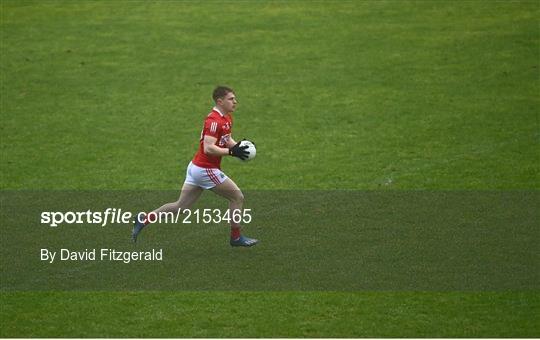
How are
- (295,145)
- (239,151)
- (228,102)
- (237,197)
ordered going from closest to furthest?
(239,151) → (228,102) → (237,197) → (295,145)

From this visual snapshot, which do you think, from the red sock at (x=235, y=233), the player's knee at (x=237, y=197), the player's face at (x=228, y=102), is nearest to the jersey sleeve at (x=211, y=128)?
the player's face at (x=228, y=102)

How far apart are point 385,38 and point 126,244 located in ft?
44.6

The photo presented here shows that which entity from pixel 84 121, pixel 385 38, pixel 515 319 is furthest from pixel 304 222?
pixel 385 38

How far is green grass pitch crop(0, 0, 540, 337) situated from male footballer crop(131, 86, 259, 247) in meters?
0.80

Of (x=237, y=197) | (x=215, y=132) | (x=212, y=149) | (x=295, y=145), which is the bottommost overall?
(x=237, y=197)

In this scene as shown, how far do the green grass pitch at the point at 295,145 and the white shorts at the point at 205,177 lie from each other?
104 cm

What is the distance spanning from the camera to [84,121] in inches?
815

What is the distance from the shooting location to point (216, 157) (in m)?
13.4

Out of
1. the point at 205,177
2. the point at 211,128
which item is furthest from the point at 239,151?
the point at 205,177

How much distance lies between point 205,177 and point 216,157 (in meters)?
0.32

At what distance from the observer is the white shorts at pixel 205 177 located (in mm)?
13391

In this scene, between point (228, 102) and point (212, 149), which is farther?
point (228, 102)

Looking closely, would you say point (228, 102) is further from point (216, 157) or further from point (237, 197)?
point (237, 197)

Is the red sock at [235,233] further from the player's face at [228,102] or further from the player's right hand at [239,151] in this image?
the player's face at [228,102]
